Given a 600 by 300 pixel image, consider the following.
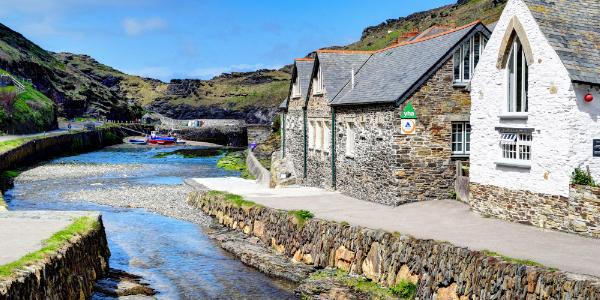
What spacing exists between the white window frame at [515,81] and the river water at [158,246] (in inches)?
322

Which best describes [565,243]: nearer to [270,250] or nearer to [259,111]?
[270,250]

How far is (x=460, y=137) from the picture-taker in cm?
2452

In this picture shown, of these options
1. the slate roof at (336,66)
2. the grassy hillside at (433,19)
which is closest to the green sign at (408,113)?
the slate roof at (336,66)

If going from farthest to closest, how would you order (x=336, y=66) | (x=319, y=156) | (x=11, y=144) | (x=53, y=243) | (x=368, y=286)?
(x=11, y=144)
(x=319, y=156)
(x=336, y=66)
(x=368, y=286)
(x=53, y=243)

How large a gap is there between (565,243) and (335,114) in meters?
15.5

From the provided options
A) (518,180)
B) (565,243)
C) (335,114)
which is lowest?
(565,243)

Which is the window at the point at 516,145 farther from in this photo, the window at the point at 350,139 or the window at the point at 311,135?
the window at the point at 311,135

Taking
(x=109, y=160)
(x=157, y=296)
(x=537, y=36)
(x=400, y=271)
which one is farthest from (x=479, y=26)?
(x=109, y=160)

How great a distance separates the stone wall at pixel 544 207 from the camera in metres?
15.6

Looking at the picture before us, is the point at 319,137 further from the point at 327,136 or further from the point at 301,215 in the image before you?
the point at 301,215

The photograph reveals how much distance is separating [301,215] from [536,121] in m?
7.74

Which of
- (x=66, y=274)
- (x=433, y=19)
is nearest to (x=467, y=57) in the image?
(x=66, y=274)

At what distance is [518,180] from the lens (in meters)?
18.3

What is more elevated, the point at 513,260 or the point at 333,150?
the point at 333,150
